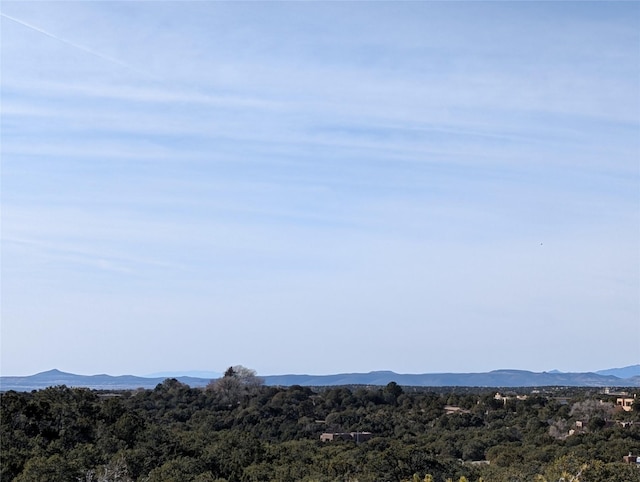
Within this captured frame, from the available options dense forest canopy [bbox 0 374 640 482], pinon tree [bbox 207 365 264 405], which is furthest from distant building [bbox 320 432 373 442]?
pinon tree [bbox 207 365 264 405]

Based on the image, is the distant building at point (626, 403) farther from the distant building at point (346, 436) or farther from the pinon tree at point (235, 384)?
the pinon tree at point (235, 384)

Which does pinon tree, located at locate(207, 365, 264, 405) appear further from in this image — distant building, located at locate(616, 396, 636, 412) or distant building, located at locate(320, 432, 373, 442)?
distant building, located at locate(616, 396, 636, 412)

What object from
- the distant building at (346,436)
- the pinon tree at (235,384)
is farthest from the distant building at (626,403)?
the pinon tree at (235,384)

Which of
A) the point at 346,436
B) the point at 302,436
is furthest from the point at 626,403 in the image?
the point at 302,436

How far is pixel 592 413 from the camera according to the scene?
54344mm

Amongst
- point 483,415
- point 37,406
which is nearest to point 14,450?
point 37,406

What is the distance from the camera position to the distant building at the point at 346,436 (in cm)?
4538

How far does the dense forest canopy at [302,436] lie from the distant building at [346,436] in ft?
1.28

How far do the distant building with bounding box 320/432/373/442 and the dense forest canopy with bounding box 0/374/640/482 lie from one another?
39 centimetres

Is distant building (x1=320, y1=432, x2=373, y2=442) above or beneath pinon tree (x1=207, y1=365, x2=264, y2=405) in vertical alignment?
beneath

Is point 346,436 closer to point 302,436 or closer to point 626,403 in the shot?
point 302,436

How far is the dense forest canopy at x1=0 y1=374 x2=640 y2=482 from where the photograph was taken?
84.6 ft

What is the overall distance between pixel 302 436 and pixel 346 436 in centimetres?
345

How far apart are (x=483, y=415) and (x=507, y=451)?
18.5 meters
